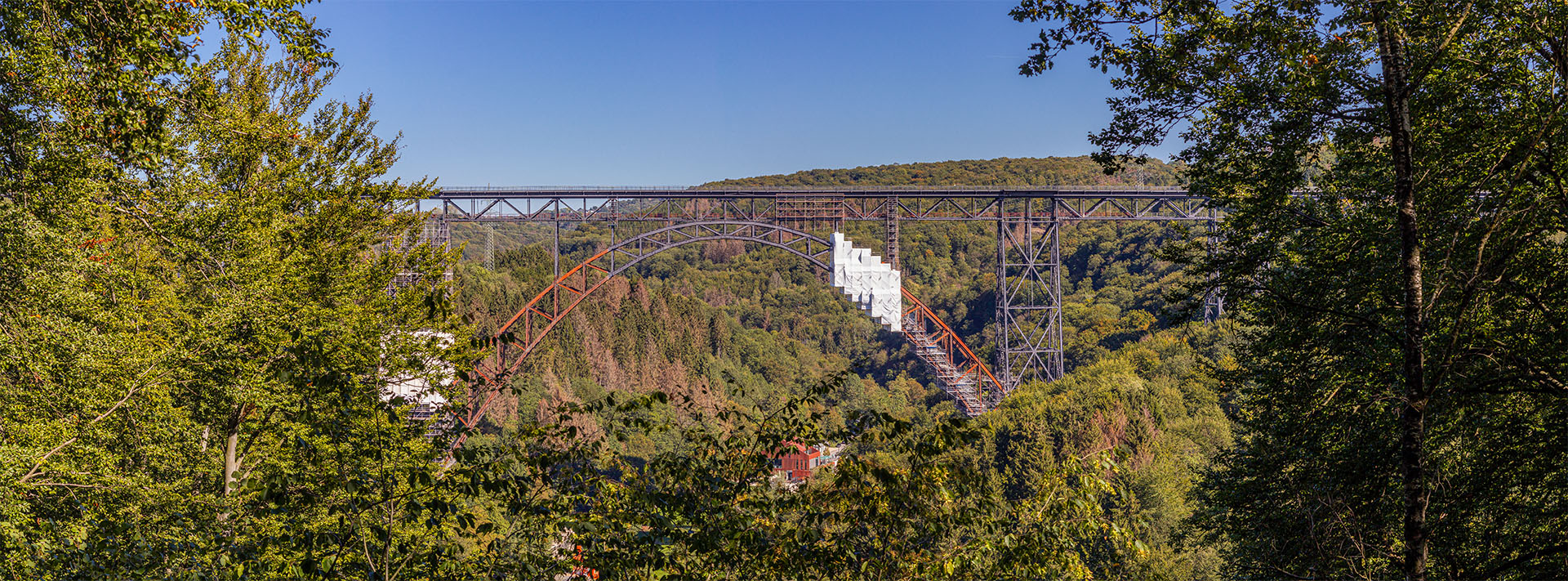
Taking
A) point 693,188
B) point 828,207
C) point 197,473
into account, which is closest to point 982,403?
point 828,207

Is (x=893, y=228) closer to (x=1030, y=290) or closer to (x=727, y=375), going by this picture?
(x=1030, y=290)

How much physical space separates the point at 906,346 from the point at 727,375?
8772cm

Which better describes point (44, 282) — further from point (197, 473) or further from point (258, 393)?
point (197, 473)

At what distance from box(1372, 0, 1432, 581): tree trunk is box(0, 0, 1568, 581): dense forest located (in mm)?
20

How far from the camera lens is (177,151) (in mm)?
10914

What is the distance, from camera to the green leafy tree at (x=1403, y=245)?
18.4 feet

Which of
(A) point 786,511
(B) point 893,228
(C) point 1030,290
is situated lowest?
(C) point 1030,290

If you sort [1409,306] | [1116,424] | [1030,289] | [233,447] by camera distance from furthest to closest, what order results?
1. [1116,424]
2. [1030,289]
3. [233,447]
4. [1409,306]

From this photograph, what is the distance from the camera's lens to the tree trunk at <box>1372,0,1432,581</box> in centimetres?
514

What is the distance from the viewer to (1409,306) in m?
5.30

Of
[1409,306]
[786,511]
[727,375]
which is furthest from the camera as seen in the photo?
[727,375]

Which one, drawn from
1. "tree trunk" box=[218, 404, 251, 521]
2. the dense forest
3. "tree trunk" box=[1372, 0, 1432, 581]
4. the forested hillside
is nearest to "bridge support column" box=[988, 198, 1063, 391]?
the forested hillside

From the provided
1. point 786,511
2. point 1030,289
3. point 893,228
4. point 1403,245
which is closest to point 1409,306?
point 1403,245

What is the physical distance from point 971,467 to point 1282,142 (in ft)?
11.3
